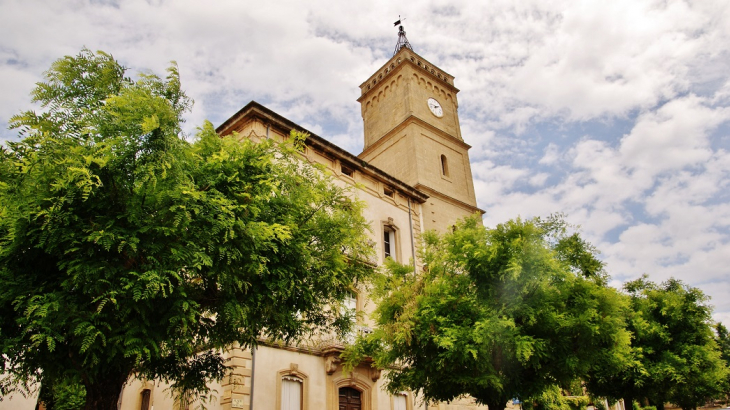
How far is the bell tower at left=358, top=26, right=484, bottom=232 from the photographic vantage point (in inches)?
1080

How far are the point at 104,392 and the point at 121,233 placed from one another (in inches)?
132

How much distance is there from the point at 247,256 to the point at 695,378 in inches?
892

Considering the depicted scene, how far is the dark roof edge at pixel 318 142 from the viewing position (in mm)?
18750

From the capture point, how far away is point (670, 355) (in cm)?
2208

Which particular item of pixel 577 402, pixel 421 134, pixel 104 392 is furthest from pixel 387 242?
→ pixel 577 402

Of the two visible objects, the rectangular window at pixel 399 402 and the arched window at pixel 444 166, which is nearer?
the rectangular window at pixel 399 402

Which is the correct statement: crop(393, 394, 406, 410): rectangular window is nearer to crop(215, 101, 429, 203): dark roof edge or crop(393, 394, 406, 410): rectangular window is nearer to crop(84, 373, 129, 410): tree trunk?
crop(215, 101, 429, 203): dark roof edge

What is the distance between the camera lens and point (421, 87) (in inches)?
1238

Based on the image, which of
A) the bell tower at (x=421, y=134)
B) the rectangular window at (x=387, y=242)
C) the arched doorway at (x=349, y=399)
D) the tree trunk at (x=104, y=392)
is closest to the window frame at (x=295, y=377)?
the arched doorway at (x=349, y=399)

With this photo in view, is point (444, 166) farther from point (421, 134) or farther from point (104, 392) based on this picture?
point (104, 392)

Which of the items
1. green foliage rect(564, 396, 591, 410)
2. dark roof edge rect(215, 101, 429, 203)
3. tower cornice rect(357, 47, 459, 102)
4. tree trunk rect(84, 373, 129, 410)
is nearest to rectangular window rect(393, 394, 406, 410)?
dark roof edge rect(215, 101, 429, 203)

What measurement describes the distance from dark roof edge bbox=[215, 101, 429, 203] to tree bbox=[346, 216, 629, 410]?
766 cm

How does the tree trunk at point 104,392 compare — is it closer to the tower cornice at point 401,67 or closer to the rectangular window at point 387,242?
the rectangular window at point 387,242

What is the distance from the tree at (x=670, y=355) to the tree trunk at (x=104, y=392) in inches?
758
